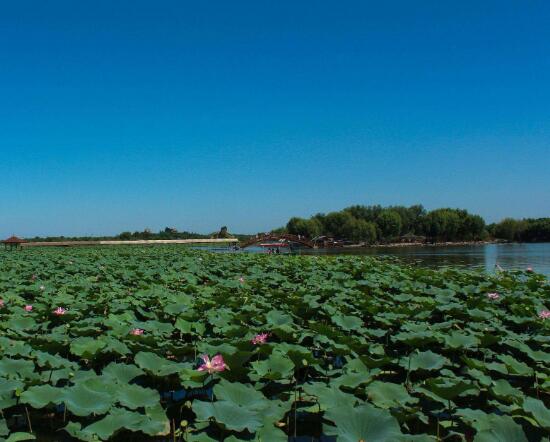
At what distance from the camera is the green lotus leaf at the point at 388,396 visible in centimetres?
267

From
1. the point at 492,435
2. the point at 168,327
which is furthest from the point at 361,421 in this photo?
the point at 168,327

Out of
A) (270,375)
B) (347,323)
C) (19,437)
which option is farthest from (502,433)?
(347,323)

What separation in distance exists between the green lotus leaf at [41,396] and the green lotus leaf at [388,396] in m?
1.69

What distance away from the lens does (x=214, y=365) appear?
2947 mm

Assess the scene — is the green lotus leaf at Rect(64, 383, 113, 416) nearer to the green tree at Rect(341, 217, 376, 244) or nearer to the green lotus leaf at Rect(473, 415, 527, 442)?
the green lotus leaf at Rect(473, 415, 527, 442)

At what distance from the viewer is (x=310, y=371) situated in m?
3.53

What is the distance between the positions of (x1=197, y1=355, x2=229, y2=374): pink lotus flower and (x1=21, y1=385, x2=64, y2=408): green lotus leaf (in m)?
0.81

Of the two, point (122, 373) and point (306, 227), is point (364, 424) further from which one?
point (306, 227)

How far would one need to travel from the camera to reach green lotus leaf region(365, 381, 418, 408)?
2.67m

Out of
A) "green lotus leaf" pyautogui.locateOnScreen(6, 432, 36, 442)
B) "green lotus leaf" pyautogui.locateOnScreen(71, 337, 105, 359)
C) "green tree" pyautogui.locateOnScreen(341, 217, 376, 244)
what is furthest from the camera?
"green tree" pyautogui.locateOnScreen(341, 217, 376, 244)

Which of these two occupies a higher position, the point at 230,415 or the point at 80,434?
the point at 230,415

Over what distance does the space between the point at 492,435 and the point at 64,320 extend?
14.2 ft

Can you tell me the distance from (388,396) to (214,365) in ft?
3.44

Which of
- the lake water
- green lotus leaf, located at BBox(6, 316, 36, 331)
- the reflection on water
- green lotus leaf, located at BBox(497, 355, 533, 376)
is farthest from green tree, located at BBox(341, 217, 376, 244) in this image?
green lotus leaf, located at BBox(497, 355, 533, 376)
